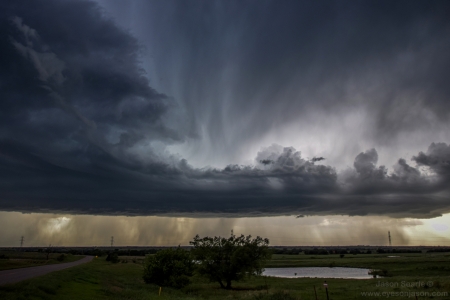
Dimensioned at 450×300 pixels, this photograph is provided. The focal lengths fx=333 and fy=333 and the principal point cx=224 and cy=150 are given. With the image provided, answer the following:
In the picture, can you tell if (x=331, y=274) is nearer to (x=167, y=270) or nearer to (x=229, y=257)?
(x=229, y=257)

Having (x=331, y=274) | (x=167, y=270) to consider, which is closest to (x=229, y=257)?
(x=167, y=270)

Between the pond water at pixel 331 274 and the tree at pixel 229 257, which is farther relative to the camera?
the pond water at pixel 331 274

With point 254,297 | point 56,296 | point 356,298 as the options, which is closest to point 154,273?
point 254,297

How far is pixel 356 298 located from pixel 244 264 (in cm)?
3450

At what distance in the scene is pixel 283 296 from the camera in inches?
1745

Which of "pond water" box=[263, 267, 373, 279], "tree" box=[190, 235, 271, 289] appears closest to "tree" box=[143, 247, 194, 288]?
"tree" box=[190, 235, 271, 289]

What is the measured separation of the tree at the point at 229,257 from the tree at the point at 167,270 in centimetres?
731

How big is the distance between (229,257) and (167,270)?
1552cm

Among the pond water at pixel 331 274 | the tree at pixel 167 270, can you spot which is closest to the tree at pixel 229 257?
the tree at pixel 167 270

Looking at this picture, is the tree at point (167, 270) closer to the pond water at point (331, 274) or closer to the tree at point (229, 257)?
the tree at point (229, 257)

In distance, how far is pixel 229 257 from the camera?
257ft

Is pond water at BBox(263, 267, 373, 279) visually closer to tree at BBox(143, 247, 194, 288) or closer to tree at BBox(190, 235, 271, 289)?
tree at BBox(190, 235, 271, 289)

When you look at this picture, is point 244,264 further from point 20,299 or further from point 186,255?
point 20,299

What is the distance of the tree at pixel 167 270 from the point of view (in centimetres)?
6988
